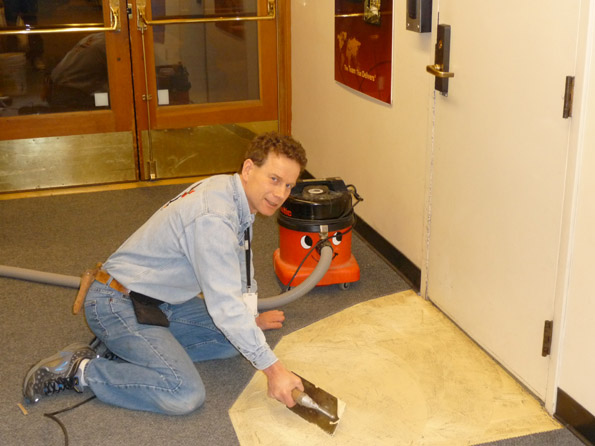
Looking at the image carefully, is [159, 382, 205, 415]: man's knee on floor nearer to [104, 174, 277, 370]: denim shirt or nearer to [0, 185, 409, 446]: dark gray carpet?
[0, 185, 409, 446]: dark gray carpet

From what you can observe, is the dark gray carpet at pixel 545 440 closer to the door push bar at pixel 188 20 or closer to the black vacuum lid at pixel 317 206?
the black vacuum lid at pixel 317 206

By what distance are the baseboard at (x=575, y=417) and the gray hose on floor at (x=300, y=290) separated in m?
0.99

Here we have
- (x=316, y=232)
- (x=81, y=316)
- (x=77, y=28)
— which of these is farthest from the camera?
(x=77, y=28)

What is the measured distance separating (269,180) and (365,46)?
1428 millimetres

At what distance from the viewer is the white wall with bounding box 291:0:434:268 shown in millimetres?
3055

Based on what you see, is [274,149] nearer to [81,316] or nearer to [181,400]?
[181,400]

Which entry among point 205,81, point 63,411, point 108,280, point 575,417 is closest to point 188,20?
point 205,81

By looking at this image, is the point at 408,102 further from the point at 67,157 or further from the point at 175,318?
the point at 67,157

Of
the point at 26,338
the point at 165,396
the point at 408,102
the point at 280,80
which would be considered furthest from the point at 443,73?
the point at 280,80

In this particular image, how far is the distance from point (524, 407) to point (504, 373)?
20 cm

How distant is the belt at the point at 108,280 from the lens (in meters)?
2.43

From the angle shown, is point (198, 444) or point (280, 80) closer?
point (198, 444)

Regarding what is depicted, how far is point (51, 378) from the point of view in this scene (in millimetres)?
2424

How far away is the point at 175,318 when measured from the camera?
2.66 m
